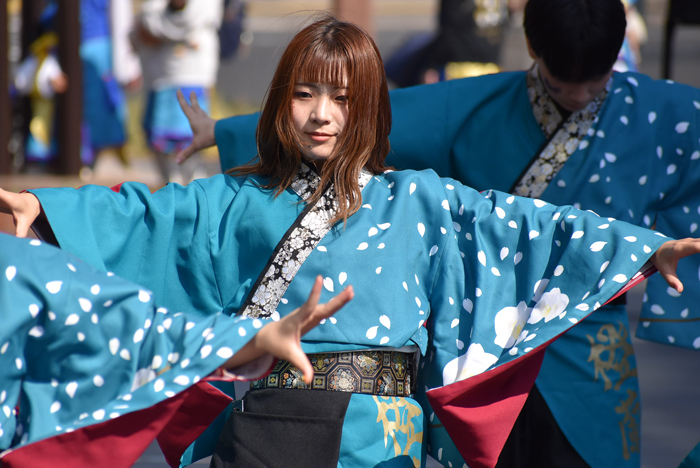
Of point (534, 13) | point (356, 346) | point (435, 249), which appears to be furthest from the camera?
point (534, 13)

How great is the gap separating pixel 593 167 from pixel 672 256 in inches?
19.6

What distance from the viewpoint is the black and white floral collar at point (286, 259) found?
1978 mm

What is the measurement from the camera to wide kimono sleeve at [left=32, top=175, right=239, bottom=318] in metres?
1.99

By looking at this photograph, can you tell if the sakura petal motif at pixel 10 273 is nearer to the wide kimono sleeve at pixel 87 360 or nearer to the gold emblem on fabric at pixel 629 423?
the wide kimono sleeve at pixel 87 360

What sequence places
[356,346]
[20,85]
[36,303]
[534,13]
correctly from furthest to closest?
[20,85] → [534,13] → [356,346] → [36,303]

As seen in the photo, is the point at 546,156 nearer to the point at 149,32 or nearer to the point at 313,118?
the point at 313,118

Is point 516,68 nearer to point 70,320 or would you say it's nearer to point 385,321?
point 385,321

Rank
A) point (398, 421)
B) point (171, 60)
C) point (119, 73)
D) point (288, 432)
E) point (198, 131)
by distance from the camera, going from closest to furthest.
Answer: point (288, 432) < point (398, 421) < point (198, 131) < point (171, 60) < point (119, 73)

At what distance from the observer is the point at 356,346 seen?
1.94m

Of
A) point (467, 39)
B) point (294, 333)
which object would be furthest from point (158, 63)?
point (294, 333)

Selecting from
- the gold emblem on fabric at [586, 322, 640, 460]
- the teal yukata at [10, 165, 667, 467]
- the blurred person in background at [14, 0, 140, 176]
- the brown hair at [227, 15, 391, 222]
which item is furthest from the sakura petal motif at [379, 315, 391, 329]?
the blurred person in background at [14, 0, 140, 176]

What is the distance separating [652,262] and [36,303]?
1.29m

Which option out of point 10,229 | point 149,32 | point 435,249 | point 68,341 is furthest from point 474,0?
point 68,341

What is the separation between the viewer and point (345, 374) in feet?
6.35
